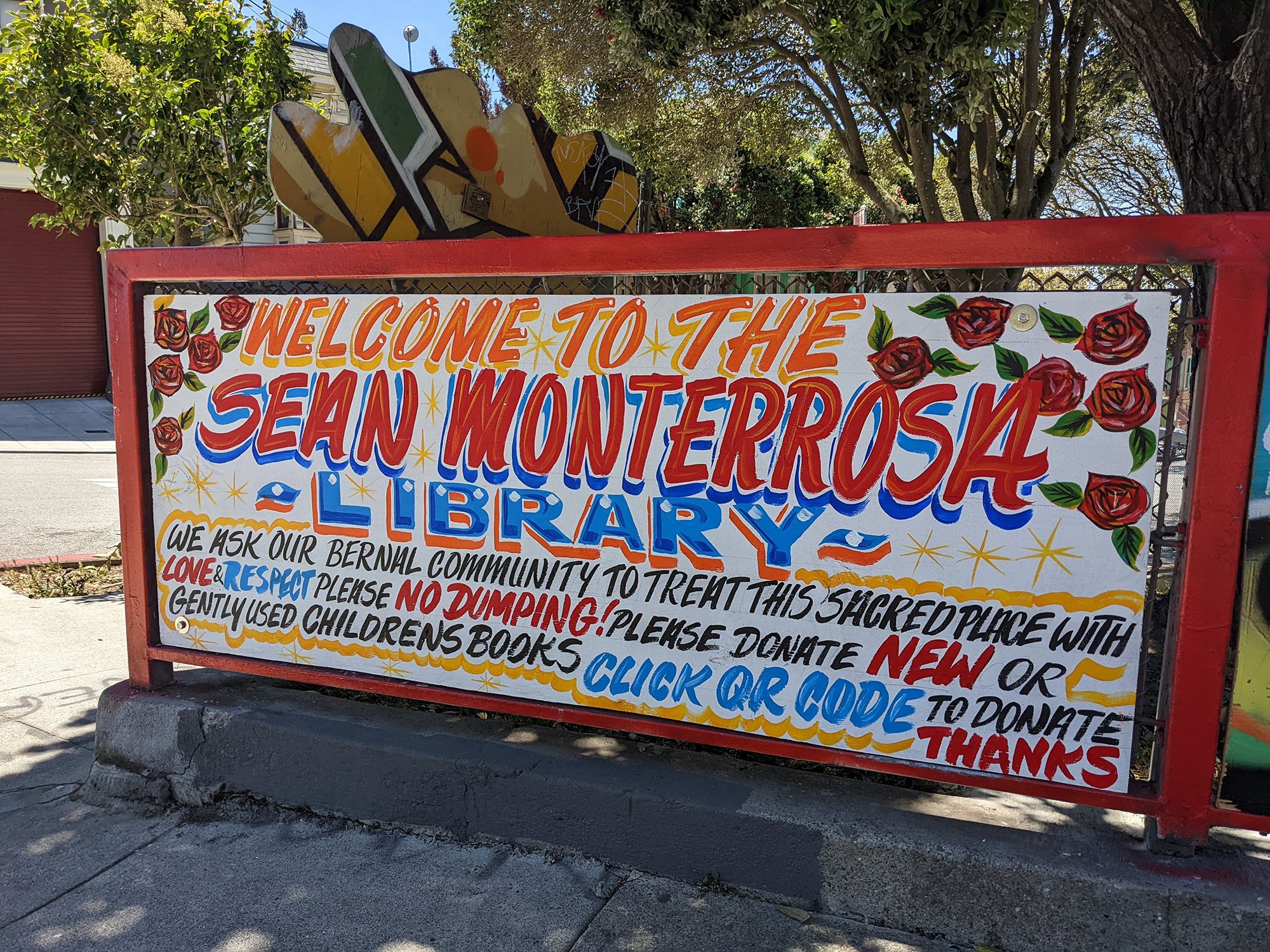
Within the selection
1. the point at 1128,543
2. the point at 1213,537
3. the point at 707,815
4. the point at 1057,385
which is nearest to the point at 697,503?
the point at 707,815

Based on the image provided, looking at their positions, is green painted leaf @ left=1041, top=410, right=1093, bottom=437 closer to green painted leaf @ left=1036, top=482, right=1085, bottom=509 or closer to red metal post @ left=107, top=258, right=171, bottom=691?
green painted leaf @ left=1036, top=482, right=1085, bottom=509

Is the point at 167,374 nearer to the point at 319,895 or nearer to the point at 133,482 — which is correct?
the point at 133,482

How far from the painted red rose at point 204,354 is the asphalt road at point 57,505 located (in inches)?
207

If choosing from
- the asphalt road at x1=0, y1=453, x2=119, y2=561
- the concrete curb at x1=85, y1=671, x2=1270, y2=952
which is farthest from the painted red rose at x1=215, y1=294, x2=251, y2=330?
the asphalt road at x1=0, y1=453, x2=119, y2=561

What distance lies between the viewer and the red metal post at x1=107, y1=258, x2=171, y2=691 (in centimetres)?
379

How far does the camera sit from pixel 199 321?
147 inches

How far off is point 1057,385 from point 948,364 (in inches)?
11.9

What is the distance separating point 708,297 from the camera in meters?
3.01

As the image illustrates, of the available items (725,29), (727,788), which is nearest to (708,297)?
(727,788)

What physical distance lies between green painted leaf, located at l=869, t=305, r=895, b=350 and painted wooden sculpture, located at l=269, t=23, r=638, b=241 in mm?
2395

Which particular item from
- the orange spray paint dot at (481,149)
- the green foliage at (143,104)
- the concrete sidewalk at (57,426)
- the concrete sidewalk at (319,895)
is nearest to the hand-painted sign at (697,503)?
the concrete sidewalk at (319,895)

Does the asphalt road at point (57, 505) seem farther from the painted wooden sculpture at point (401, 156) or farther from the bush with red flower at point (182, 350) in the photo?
the painted wooden sculpture at point (401, 156)

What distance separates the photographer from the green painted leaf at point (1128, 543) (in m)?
2.63

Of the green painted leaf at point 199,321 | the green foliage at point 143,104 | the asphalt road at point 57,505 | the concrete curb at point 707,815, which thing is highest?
the green foliage at point 143,104
